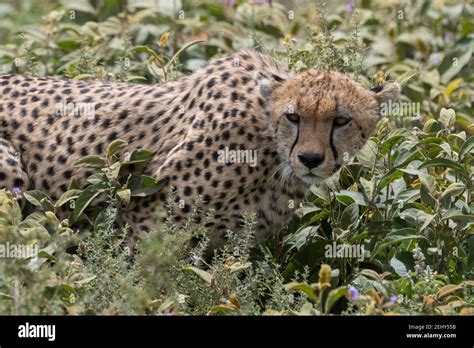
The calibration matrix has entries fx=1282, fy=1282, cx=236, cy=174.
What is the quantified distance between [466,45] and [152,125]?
319 centimetres

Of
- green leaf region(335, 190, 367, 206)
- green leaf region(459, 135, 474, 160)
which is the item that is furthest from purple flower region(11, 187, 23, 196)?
green leaf region(459, 135, 474, 160)

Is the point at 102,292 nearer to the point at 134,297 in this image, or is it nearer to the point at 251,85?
the point at 134,297

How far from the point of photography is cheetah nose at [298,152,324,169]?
237 inches

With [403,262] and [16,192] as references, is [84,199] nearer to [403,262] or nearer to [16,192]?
[16,192]

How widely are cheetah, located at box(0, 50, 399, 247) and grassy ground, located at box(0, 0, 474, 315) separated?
15 cm

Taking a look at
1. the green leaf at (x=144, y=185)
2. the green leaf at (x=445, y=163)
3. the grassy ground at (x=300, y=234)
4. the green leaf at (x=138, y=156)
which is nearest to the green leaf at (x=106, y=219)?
the grassy ground at (x=300, y=234)

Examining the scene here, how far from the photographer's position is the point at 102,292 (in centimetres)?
548

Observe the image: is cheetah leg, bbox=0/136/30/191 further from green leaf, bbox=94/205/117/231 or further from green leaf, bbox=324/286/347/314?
green leaf, bbox=324/286/347/314

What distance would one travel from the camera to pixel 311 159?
6012 millimetres

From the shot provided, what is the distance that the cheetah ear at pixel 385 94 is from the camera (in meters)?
6.37

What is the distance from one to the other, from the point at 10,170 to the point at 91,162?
1.70 ft

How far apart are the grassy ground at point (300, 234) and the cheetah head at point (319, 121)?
0.16 meters

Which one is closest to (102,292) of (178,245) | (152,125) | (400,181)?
(178,245)
